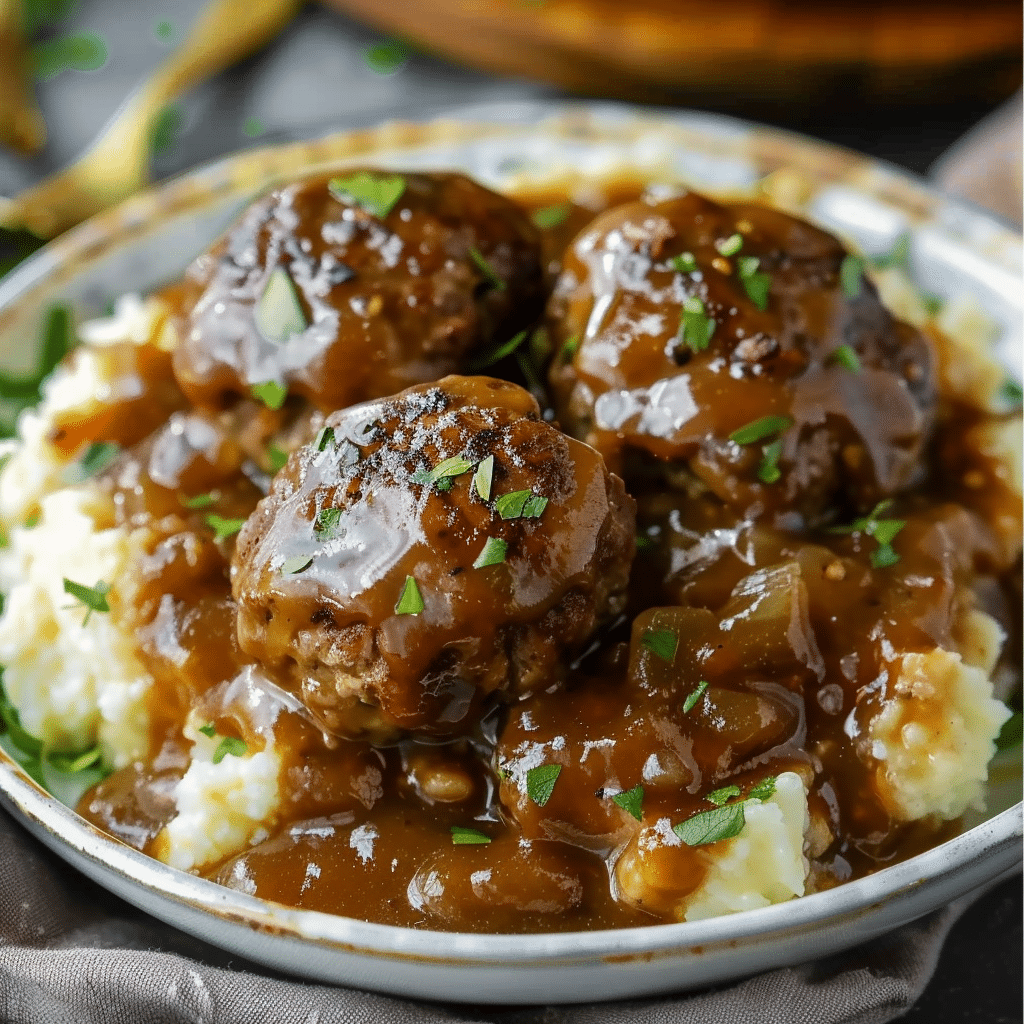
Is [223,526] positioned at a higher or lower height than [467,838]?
higher

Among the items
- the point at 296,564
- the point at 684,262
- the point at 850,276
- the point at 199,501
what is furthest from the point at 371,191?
the point at 850,276

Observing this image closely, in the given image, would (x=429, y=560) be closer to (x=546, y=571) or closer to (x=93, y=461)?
(x=546, y=571)

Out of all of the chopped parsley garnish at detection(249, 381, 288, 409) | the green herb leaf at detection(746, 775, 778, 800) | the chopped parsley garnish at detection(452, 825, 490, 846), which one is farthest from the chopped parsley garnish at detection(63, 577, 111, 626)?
the green herb leaf at detection(746, 775, 778, 800)

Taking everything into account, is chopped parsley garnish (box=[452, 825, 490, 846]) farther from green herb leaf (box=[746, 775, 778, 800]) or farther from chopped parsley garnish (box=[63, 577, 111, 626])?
chopped parsley garnish (box=[63, 577, 111, 626])

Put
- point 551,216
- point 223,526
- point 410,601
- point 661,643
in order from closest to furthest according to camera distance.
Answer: point 410,601, point 661,643, point 223,526, point 551,216

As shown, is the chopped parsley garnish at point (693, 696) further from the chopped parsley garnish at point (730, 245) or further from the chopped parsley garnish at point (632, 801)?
the chopped parsley garnish at point (730, 245)

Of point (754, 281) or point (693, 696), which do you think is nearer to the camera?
point (693, 696)
